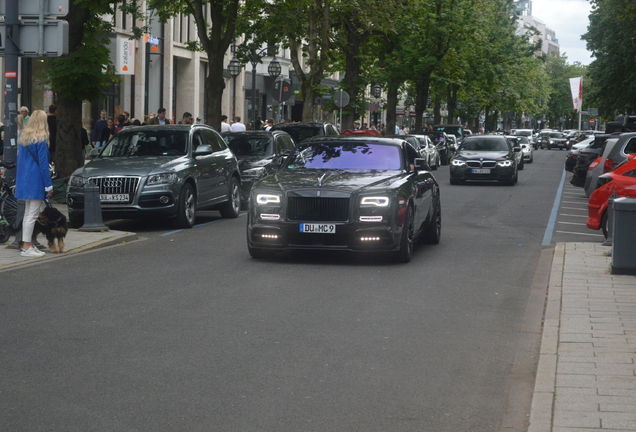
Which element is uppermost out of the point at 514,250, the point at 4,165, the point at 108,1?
the point at 108,1

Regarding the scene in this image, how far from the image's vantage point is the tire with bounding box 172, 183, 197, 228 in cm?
1638

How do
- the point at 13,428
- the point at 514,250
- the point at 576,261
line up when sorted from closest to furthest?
the point at 13,428
the point at 576,261
the point at 514,250

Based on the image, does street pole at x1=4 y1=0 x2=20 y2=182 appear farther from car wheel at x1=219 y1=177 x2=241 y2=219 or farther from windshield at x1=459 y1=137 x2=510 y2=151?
windshield at x1=459 y1=137 x2=510 y2=151

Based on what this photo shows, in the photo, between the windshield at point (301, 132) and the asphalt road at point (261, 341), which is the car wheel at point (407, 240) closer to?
the asphalt road at point (261, 341)

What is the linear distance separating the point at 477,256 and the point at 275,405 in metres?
7.90

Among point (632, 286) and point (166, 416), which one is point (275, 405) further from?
point (632, 286)

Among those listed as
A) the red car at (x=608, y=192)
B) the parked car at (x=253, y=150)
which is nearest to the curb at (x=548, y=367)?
the red car at (x=608, y=192)

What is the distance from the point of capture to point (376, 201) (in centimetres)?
1180

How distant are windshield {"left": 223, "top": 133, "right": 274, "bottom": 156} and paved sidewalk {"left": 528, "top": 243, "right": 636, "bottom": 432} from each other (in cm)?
1175

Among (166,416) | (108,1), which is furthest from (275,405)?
(108,1)

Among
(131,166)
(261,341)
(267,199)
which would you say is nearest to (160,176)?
(131,166)

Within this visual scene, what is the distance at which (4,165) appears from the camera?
44.7 ft

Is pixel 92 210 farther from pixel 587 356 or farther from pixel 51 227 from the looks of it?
pixel 587 356

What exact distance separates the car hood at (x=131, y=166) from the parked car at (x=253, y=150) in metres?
4.62
